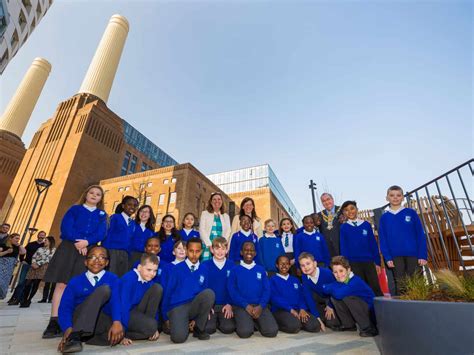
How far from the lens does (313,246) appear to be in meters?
4.80

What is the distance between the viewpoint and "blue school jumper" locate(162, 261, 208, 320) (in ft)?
11.1

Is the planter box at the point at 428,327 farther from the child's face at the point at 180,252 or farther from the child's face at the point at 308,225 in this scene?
the child's face at the point at 308,225

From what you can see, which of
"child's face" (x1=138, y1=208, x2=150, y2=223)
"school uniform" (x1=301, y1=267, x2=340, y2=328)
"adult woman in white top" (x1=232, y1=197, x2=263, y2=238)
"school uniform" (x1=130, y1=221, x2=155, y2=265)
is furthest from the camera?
"adult woman in white top" (x1=232, y1=197, x2=263, y2=238)

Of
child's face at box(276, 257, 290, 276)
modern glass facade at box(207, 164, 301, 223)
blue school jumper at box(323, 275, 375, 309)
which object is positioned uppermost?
modern glass facade at box(207, 164, 301, 223)

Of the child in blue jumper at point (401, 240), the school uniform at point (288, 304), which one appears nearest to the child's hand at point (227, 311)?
the school uniform at point (288, 304)

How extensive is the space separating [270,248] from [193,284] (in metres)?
1.93

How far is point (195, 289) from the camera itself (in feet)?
11.4

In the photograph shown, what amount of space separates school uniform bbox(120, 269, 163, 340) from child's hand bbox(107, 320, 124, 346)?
166 mm

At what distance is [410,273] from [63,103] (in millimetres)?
44097

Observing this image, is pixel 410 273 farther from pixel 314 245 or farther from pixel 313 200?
pixel 313 200

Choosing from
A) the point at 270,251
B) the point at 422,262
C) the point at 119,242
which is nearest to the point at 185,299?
the point at 119,242

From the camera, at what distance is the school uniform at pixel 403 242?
3.61 metres

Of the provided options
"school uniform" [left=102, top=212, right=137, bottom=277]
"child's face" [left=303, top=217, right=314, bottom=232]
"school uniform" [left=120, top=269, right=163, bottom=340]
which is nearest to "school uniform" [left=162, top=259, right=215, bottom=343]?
"school uniform" [left=120, top=269, right=163, bottom=340]

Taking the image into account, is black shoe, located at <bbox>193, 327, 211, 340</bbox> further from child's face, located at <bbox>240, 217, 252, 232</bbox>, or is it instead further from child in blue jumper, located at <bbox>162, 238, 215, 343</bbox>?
child's face, located at <bbox>240, 217, 252, 232</bbox>
